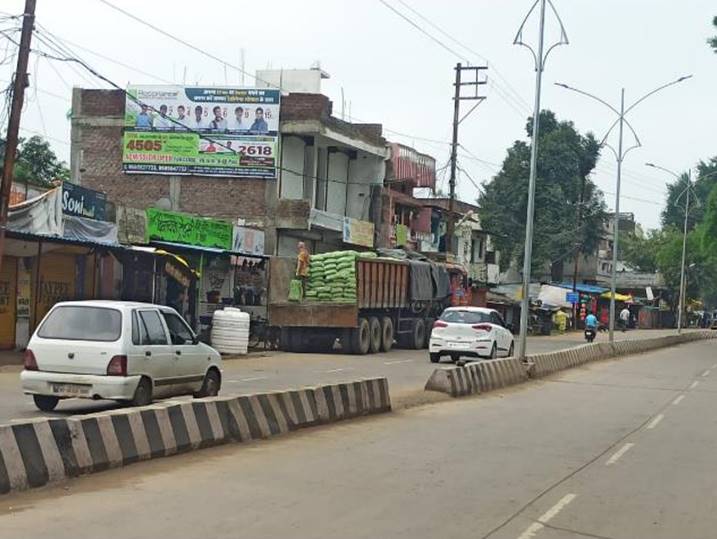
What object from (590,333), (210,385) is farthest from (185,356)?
(590,333)

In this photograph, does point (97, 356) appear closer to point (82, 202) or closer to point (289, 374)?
point (289, 374)

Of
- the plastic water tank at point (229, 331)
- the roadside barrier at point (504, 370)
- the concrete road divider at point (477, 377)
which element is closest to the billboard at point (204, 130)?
the plastic water tank at point (229, 331)

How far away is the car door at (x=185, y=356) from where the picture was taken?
44.0ft

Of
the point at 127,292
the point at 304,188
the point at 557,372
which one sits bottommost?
the point at 557,372

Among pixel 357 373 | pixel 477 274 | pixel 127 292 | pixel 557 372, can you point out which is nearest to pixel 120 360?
pixel 357 373

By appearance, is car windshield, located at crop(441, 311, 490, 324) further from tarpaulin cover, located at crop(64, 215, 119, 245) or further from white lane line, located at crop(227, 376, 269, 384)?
tarpaulin cover, located at crop(64, 215, 119, 245)

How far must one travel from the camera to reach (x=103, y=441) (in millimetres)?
8891

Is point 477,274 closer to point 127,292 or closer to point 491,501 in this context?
point 127,292

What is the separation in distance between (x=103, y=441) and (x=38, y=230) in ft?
51.3

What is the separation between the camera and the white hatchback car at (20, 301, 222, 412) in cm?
1208

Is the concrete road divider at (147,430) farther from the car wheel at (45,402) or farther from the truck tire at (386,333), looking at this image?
the truck tire at (386,333)

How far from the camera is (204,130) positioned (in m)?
39.5

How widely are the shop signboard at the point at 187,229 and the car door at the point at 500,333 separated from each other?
35.8 ft

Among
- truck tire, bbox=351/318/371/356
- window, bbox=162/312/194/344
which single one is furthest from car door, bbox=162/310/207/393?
truck tire, bbox=351/318/371/356
